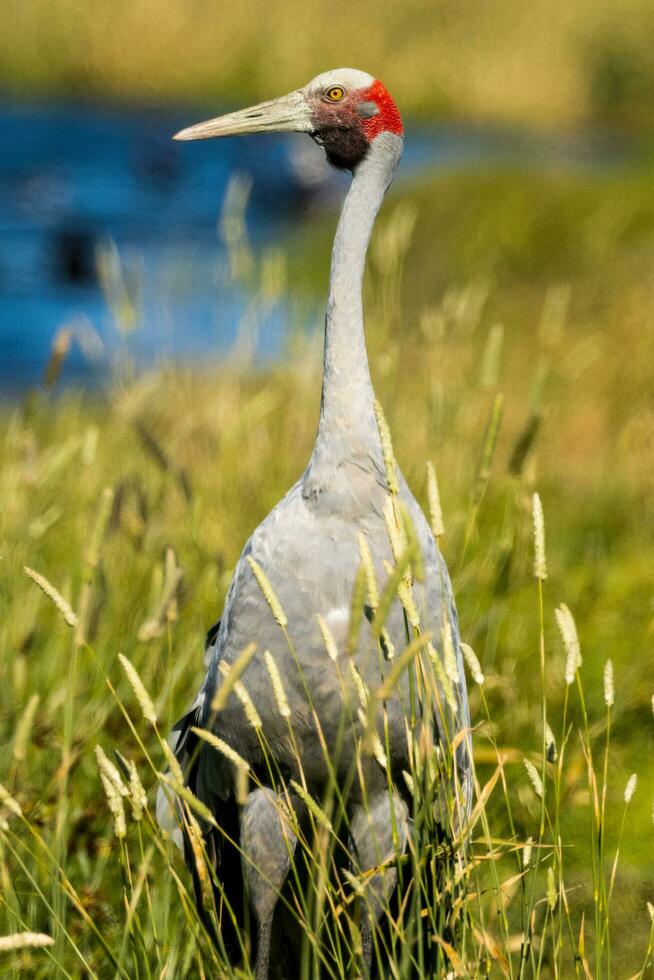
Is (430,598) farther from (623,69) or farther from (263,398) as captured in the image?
(623,69)

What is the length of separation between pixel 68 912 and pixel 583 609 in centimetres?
196

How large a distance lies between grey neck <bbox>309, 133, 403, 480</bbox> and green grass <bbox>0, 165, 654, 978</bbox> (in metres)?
0.24

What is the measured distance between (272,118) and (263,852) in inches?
55.1

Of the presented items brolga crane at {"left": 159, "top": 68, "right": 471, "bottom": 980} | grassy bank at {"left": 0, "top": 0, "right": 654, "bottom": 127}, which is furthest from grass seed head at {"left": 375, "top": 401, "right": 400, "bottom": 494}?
grassy bank at {"left": 0, "top": 0, "right": 654, "bottom": 127}

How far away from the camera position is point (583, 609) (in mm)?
3887

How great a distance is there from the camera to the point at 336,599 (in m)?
2.19

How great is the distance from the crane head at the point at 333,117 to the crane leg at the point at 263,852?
1.22 meters

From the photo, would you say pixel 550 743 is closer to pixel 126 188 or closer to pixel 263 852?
pixel 263 852

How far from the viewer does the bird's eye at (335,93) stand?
2383mm

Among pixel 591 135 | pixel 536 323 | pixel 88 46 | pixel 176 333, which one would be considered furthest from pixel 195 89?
pixel 176 333

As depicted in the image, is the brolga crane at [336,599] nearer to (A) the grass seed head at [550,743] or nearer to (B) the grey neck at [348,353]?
(B) the grey neck at [348,353]

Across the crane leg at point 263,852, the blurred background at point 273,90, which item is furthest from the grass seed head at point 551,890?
the blurred background at point 273,90

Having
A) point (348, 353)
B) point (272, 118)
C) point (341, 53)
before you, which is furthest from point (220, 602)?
point (341, 53)

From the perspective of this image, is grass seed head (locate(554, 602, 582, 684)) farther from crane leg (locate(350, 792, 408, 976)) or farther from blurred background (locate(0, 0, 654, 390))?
blurred background (locate(0, 0, 654, 390))
